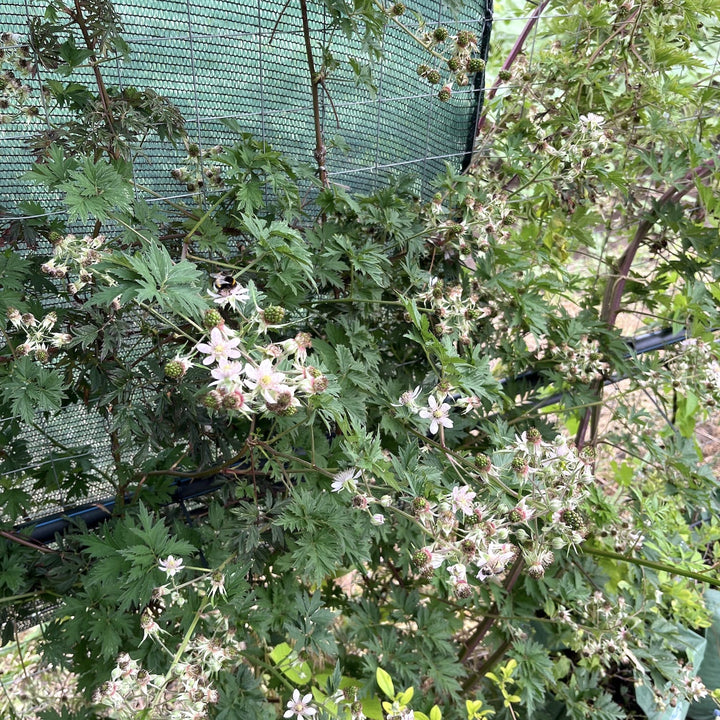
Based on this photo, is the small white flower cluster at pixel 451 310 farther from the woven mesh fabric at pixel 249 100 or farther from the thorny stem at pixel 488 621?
the thorny stem at pixel 488 621

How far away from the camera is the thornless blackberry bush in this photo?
4.29 feet

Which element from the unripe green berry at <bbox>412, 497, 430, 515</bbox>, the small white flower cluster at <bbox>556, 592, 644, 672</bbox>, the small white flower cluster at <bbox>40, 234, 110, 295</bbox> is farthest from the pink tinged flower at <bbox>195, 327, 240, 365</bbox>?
the small white flower cluster at <bbox>556, 592, 644, 672</bbox>

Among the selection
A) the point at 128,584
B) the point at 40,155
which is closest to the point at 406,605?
the point at 128,584

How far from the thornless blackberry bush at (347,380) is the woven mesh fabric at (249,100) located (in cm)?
6

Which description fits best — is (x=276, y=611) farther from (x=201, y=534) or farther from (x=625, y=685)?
(x=625, y=685)

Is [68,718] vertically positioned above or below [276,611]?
below

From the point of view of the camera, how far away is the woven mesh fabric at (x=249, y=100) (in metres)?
1.66

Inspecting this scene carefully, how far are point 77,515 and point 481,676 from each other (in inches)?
52.8

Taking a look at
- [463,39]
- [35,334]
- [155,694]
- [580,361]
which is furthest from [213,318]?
[580,361]

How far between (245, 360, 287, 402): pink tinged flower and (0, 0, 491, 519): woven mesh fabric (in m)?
0.80

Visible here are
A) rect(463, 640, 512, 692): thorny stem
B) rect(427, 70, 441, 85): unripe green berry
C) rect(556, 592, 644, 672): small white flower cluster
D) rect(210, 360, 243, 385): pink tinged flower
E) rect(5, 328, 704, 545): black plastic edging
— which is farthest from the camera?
rect(463, 640, 512, 692): thorny stem

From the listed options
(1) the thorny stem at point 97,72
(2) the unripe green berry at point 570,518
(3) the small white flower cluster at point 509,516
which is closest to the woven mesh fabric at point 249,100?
(1) the thorny stem at point 97,72

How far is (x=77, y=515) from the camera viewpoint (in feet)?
5.80

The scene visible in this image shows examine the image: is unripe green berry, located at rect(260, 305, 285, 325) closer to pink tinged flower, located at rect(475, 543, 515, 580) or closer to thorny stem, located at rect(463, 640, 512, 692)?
pink tinged flower, located at rect(475, 543, 515, 580)
